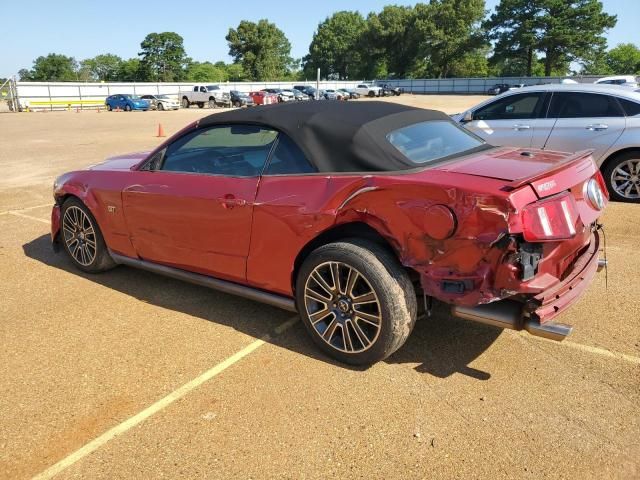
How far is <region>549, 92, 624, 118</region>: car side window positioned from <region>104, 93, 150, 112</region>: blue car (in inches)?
1595

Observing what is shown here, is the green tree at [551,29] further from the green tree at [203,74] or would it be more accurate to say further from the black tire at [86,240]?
the black tire at [86,240]

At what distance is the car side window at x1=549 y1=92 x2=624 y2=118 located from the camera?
733cm

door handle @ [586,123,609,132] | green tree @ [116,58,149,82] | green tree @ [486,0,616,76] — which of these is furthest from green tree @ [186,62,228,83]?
door handle @ [586,123,609,132]

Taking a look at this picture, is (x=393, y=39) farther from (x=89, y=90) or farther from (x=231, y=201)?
(x=231, y=201)

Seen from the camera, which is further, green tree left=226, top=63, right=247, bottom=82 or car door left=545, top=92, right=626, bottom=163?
green tree left=226, top=63, right=247, bottom=82

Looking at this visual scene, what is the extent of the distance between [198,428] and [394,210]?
158 centimetres

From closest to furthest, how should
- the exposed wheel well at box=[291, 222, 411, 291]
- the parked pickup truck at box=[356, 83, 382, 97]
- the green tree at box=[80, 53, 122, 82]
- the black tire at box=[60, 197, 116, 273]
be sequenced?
the exposed wheel well at box=[291, 222, 411, 291] < the black tire at box=[60, 197, 116, 273] < the parked pickup truck at box=[356, 83, 382, 97] < the green tree at box=[80, 53, 122, 82]

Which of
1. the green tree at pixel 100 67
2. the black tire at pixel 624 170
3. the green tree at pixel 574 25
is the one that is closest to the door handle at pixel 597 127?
the black tire at pixel 624 170

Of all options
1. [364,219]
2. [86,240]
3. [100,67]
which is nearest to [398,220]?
[364,219]

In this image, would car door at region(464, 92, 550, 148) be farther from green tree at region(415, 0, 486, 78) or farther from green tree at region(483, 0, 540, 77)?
green tree at region(415, 0, 486, 78)

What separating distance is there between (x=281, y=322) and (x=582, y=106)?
591 cm

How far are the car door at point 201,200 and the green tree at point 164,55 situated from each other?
115603 millimetres

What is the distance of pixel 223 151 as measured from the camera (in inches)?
162

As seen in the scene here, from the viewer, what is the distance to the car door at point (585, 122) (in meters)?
7.23
